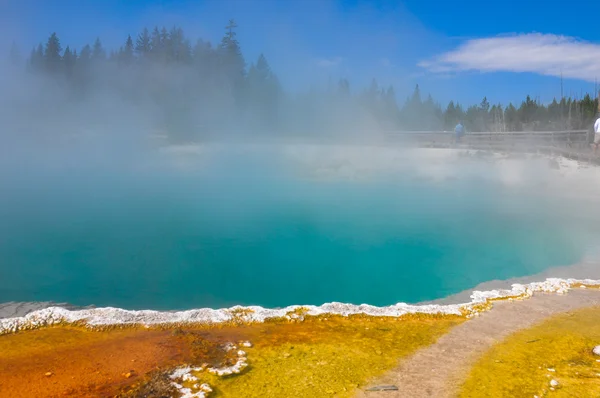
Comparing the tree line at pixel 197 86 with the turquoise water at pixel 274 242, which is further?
the tree line at pixel 197 86

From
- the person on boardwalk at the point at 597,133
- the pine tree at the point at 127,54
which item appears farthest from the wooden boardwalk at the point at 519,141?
the pine tree at the point at 127,54

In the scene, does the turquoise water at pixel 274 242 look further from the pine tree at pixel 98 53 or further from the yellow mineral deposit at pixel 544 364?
the pine tree at pixel 98 53

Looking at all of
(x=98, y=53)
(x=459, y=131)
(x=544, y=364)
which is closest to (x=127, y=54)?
(x=98, y=53)

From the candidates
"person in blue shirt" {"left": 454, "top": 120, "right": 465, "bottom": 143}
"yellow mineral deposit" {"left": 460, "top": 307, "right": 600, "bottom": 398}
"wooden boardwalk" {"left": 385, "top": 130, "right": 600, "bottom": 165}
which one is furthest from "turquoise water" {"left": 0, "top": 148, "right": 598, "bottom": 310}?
"person in blue shirt" {"left": 454, "top": 120, "right": 465, "bottom": 143}

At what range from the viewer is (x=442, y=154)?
911 inches

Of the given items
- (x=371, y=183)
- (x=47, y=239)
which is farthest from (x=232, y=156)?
(x=47, y=239)

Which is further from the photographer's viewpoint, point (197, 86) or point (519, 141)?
point (197, 86)

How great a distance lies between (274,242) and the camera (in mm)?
11414

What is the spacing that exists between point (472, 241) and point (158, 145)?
25.3 m

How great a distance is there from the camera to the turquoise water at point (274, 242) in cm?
816

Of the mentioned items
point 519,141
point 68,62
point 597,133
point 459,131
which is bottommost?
point 519,141

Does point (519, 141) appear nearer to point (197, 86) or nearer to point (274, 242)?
point (274, 242)

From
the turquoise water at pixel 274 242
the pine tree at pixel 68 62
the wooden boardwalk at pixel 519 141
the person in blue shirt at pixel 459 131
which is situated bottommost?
the turquoise water at pixel 274 242

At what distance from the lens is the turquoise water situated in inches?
321
